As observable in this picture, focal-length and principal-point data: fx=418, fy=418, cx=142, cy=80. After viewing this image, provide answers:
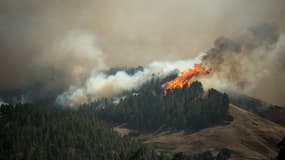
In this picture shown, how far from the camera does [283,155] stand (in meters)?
82.4

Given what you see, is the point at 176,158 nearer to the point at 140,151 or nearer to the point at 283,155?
the point at 140,151

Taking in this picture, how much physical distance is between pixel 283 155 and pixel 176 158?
25.0m

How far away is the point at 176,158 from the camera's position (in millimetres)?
97188

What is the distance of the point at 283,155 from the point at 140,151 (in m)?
30.4

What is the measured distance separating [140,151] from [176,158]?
932 cm

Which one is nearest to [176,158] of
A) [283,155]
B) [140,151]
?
[140,151]

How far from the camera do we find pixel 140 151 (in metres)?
93.7

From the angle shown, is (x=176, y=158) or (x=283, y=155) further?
(x=176, y=158)

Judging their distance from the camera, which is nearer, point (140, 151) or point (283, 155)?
point (283, 155)
